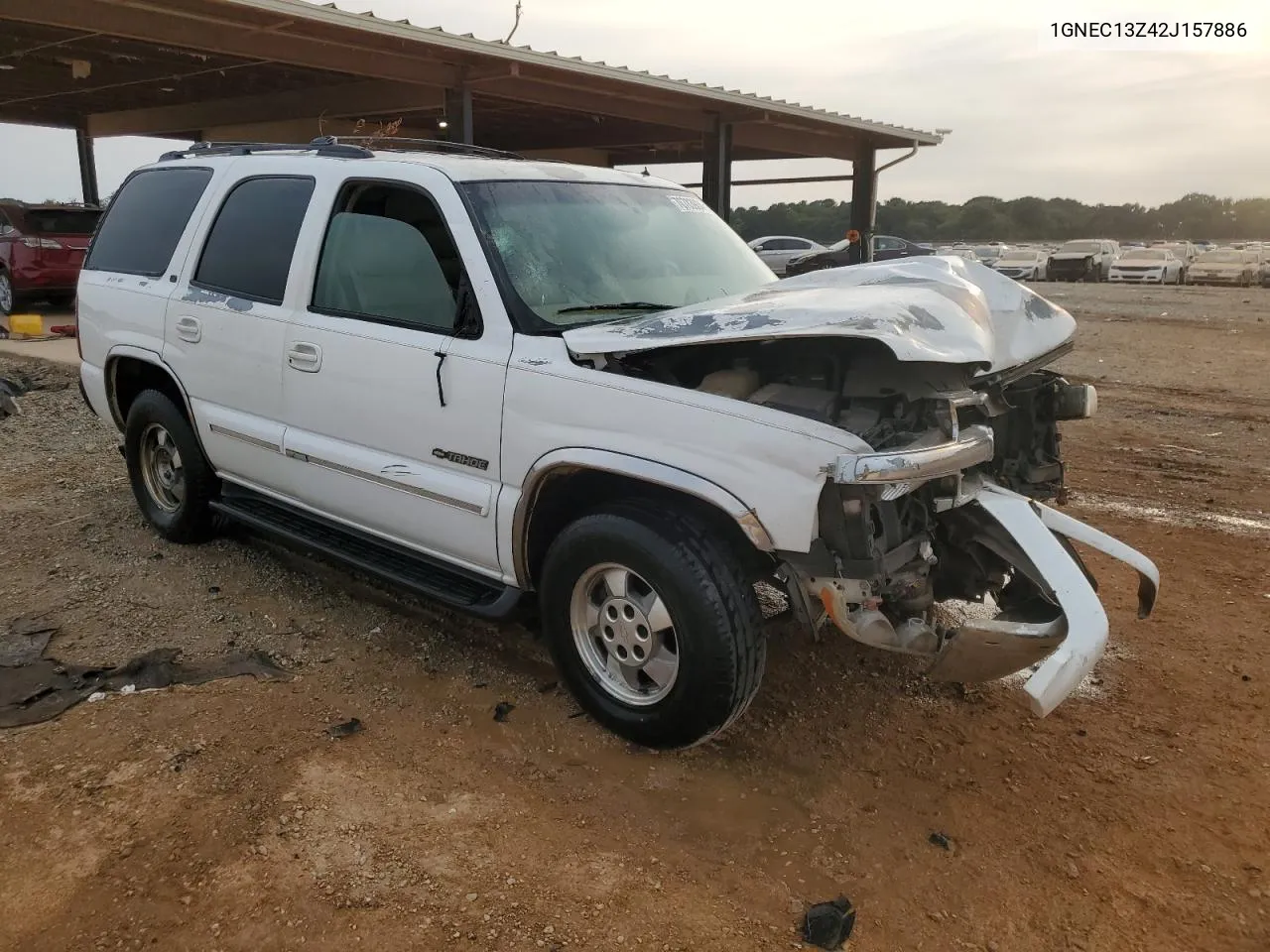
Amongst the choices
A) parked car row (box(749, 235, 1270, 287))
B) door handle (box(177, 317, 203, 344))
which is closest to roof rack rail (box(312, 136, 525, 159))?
door handle (box(177, 317, 203, 344))

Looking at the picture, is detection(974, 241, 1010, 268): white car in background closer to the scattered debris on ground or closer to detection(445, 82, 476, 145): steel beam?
detection(445, 82, 476, 145): steel beam

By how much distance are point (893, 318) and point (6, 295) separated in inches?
614

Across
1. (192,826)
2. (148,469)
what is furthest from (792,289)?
(148,469)

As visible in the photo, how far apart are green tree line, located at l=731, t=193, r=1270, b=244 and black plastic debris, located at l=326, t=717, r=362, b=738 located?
63.2 m

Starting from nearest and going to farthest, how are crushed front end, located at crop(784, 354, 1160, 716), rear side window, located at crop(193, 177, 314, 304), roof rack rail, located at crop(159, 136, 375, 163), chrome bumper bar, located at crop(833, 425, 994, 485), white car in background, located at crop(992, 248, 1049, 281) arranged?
chrome bumper bar, located at crop(833, 425, 994, 485) < crushed front end, located at crop(784, 354, 1160, 716) < roof rack rail, located at crop(159, 136, 375, 163) < rear side window, located at crop(193, 177, 314, 304) < white car in background, located at crop(992, 248, 1049, 281)

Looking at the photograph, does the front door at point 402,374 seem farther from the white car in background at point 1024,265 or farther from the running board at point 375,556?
the white car in background at point 1024,265

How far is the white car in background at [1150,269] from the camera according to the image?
29.2m

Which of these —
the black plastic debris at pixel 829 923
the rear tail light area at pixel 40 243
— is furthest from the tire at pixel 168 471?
the rear tail light area at pixel 40 243

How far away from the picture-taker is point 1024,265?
103ft

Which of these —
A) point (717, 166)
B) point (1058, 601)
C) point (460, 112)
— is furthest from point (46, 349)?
point (1058, 601)

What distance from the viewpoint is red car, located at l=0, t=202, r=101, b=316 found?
1399 cm

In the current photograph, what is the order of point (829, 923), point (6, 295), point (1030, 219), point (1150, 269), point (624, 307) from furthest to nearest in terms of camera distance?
point (1030, 219) → point (1150, 269) → point (6, 295) → point (624, 307) → point (829, 923)

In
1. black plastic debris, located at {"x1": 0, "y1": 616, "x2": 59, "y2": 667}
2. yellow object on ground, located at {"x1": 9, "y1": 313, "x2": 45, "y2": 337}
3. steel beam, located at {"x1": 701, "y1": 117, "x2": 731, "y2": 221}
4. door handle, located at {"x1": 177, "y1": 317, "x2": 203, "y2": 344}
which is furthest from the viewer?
steel beam, located at {"x1": 701, "y1": 117, "x2": 731, "y2": 221}

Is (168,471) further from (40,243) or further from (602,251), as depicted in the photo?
(40,243)
